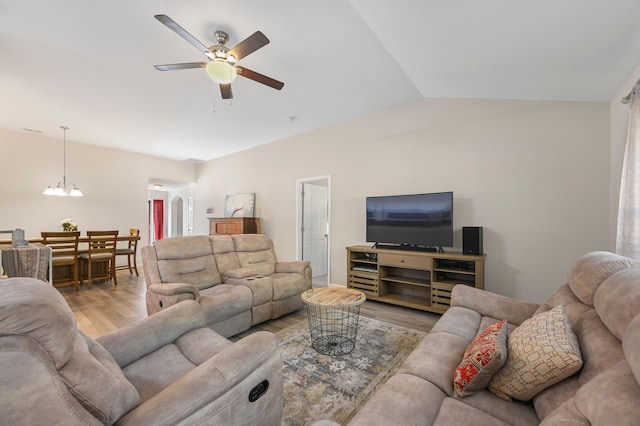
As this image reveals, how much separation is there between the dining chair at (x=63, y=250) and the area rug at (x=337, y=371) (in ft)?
12.9

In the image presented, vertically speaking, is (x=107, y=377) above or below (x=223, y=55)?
below

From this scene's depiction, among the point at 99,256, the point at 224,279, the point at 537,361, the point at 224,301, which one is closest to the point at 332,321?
the point at 224,301

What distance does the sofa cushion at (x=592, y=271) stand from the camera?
4.54 ft

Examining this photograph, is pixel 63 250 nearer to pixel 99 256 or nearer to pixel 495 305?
pixel 99 256

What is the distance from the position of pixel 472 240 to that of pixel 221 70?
3.08 meters

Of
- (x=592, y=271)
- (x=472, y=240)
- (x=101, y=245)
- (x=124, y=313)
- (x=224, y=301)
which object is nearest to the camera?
(x=592, y=271)

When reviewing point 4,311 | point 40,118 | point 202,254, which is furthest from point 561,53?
point 40,118

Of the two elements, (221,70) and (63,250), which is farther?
(63,250)

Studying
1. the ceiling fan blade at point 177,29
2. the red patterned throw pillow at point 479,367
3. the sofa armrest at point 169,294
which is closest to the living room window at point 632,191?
the red patterned throw pillow at point 479,367

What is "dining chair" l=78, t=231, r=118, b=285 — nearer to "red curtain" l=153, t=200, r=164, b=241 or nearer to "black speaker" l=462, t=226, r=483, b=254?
"red curtain" l=153, t=200, r=164, b=241

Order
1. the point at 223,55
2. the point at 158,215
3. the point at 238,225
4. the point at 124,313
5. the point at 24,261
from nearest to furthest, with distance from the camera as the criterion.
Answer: the point at 223,55, the point at 24,261, the point at 124,313, the point at 238,225, the point at 158,215

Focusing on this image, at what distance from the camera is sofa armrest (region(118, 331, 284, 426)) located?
878 millimetres

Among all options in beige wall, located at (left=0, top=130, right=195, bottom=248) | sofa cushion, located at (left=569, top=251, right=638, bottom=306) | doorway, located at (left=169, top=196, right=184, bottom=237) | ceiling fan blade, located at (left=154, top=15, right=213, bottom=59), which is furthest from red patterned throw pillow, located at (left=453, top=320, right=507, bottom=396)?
doorway, located at (left=169, top=196, right=184, bottom=237)

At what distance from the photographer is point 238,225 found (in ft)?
18.4
